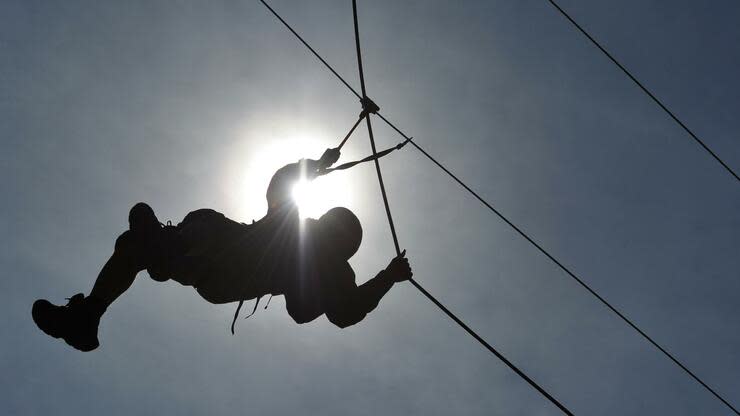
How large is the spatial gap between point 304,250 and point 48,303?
194 centimetres

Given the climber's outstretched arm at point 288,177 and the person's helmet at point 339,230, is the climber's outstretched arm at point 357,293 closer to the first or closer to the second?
the person's helmet at point 339,230

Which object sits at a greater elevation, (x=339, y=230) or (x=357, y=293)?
(x=339, y=230)

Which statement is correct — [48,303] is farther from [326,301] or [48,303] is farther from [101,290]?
[326,301]

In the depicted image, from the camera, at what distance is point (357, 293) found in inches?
227

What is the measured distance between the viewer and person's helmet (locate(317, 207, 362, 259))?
5.63m

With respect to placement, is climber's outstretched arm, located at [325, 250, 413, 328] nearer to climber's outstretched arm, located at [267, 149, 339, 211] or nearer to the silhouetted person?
the silhouetted person

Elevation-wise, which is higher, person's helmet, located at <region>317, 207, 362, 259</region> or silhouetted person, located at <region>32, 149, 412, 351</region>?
person's helmet, located at <region>317, 207, 362, 259</region>

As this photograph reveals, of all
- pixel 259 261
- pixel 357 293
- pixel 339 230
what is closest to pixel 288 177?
pixel 339 230

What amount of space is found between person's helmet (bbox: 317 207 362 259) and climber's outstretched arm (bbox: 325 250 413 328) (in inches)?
10.6

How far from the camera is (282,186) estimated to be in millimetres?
5613

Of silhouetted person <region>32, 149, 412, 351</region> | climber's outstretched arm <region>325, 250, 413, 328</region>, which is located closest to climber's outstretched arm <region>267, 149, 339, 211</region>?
silhouetted person <region>32, 149, 412, 351</region>

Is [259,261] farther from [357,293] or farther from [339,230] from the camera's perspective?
[357,293]

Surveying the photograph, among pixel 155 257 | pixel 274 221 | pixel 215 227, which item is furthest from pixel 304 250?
pixel 155 257

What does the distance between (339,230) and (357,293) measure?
1.86 ft
